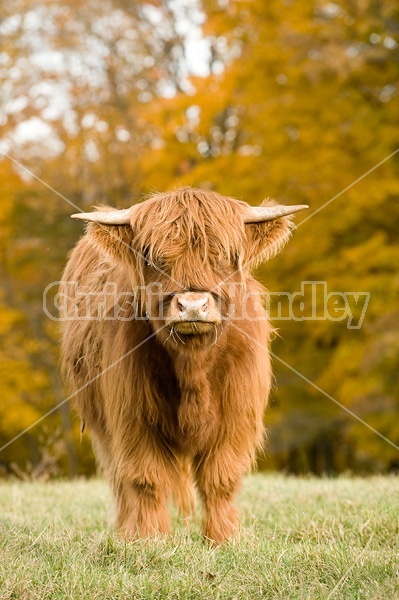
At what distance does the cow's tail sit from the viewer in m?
4.64

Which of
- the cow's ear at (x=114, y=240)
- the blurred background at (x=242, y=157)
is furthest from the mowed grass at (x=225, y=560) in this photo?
the blurred background at (x=242, y=157)

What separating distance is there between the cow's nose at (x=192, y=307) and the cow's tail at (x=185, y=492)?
1.10 meters

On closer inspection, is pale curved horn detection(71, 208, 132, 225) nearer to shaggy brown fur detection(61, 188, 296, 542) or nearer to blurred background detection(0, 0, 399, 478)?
shaggy brown fur detection(61, 188, 296, 542)

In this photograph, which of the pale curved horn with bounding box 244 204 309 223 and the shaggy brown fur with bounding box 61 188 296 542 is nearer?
the shaggy brown fur with bounding box 61 188 296 542

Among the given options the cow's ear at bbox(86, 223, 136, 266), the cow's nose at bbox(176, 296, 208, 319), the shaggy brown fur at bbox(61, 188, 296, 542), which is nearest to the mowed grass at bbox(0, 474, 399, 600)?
the shaggy brown fur at bbox(61, 188, 296, 542)

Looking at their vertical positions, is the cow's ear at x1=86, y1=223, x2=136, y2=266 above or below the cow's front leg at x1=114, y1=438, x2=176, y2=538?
above

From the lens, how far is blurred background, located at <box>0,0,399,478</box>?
11.7 m

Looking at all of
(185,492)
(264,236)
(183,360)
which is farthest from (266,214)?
(185,492)

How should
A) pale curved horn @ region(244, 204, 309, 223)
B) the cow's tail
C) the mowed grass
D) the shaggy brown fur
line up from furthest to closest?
the cow's tail, pale curved horn @ region(244, 204, 309, 223), the shaggy brown fur, the mowed grass

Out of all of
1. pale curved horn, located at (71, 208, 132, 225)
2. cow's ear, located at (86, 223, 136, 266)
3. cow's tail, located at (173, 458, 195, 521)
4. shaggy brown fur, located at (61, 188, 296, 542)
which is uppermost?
pale curved horn, located at (71, 208, 132, 225)

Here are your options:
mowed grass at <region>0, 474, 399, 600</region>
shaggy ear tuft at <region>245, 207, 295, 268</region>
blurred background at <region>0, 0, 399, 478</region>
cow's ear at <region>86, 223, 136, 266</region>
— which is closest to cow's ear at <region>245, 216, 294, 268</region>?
shaggy ear tuft at <region>245, 207, 295, 268</region>

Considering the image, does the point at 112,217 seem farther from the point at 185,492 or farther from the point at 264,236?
the point at 185,492

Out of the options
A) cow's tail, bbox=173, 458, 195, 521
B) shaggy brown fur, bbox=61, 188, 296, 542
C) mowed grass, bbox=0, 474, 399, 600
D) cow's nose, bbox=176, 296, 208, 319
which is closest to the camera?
mowed grass, bbox=0, 474, 399, 600

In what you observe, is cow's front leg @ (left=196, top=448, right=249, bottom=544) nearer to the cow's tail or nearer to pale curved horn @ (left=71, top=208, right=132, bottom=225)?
the cow's tail
